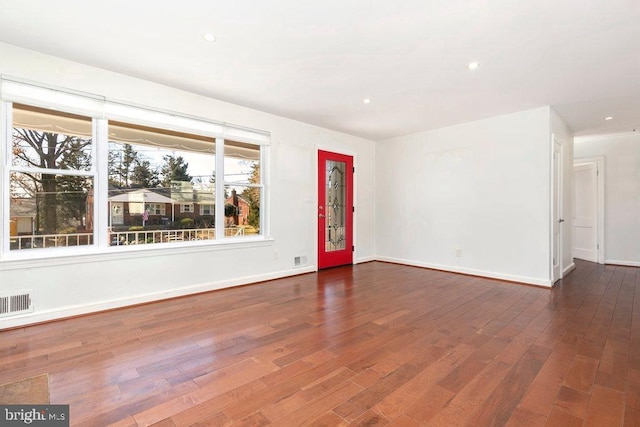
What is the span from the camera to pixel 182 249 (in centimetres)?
397

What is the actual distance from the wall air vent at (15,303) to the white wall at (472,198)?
5.59 meters

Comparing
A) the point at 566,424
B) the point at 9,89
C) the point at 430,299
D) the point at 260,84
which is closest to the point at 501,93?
the point at 430,299

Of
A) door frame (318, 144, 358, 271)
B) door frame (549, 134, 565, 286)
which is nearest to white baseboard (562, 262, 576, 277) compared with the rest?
door frame (549, 134, 565, 286)

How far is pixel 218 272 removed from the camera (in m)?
4.31

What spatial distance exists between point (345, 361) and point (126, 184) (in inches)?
125

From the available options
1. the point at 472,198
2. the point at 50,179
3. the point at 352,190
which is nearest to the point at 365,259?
the point at 352,190

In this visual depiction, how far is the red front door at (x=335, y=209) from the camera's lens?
5727 mm

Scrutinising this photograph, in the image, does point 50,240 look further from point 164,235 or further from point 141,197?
point 164,235

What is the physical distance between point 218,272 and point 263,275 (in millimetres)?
743

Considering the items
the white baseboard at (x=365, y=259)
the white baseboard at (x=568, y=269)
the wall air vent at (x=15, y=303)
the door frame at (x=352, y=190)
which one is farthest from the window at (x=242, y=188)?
the white baseboard at (x=568, y=269)

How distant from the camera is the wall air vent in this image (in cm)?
285

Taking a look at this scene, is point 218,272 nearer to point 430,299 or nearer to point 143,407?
point 143,407

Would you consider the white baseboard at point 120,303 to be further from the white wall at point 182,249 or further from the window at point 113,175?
the window at point 113,175

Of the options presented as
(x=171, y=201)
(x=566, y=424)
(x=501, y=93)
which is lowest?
(x=566, y=424)
